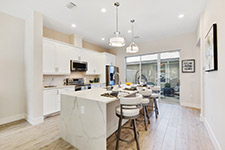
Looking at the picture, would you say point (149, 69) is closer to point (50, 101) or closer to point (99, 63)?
point (99, 63)

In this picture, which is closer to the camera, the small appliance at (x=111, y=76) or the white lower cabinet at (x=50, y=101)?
the white lower cabinet at (x=50, y=101)

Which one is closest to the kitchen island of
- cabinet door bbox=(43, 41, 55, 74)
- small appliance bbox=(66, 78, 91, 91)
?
cabinet door bbox=(43, 41, 55, 74)

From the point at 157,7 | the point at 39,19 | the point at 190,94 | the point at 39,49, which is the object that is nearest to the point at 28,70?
the point at 39,49

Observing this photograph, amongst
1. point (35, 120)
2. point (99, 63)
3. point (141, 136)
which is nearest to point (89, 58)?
point (99, 63)

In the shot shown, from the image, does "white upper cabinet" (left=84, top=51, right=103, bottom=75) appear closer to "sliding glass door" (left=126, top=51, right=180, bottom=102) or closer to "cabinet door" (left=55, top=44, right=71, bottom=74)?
"cabinet door" (left=55, top=44, right=71, bottom=74)

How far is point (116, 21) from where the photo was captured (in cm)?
327

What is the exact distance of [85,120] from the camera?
1671 millimetres

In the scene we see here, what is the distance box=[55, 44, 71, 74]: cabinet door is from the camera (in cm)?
353

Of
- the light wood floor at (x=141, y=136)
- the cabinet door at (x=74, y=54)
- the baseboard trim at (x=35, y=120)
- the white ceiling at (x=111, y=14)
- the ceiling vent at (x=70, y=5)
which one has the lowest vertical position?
the light wood floor at (x=141, y=136)

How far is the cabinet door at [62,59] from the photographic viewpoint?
353cm

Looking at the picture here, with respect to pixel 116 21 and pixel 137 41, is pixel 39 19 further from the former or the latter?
pixel 137 41

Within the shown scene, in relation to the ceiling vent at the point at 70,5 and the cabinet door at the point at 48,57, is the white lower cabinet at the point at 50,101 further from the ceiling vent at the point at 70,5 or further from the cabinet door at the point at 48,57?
the ceiling vent at the point at 70,5

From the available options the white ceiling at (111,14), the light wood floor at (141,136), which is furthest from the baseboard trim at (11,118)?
the white ceiling at (111,14)

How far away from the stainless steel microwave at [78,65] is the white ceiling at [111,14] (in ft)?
4.12
